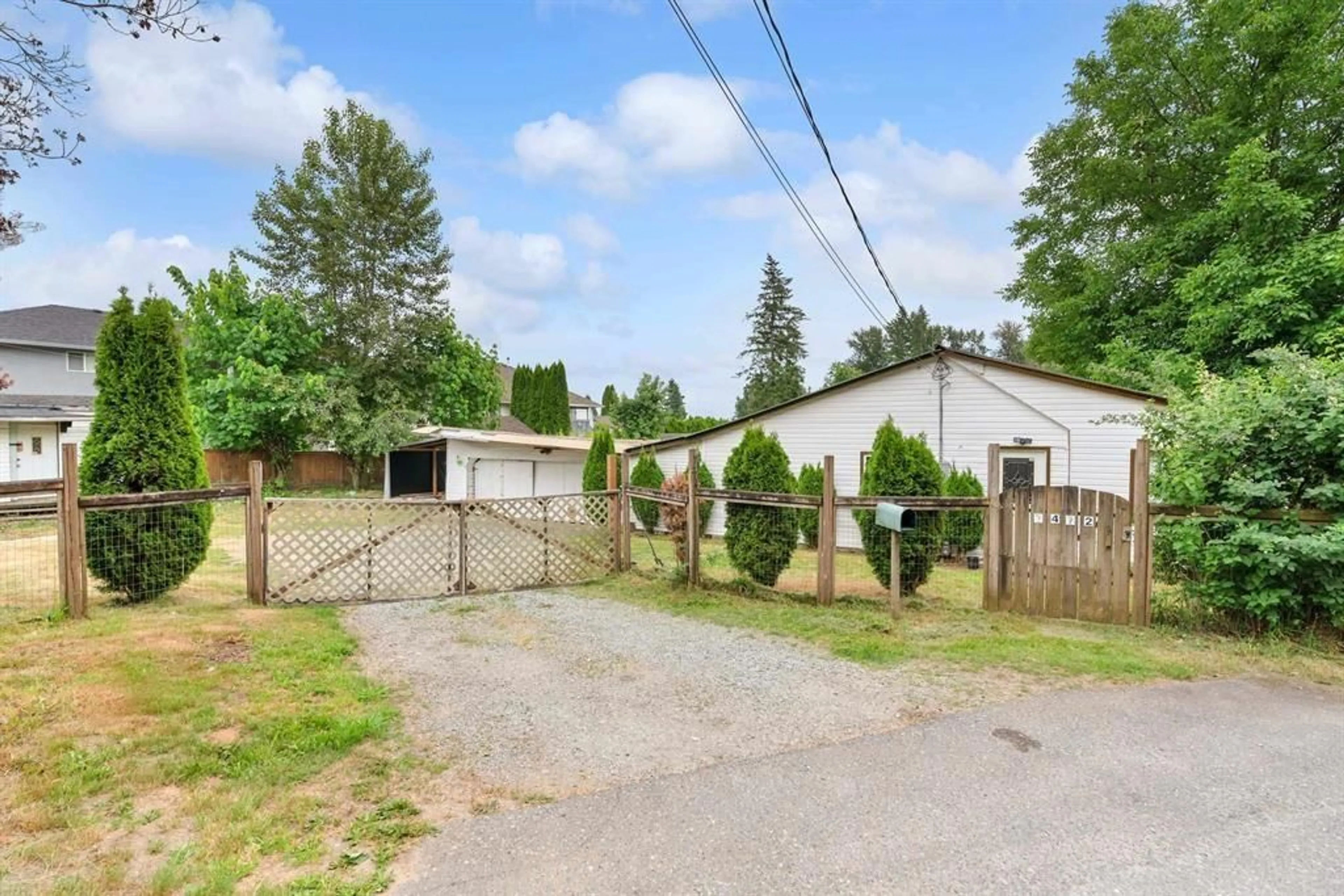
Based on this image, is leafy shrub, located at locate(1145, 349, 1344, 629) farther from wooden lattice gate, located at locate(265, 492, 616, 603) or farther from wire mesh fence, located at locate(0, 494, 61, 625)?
wire mesh fence, located at locate(0, 494, 61, 625)

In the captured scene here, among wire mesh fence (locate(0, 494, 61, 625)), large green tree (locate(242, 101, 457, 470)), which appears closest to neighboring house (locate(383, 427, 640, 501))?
large green tree (locate(242, 101, 457, 470))

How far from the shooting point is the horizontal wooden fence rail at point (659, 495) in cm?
802

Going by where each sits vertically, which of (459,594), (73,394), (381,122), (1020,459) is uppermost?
→ (381,122)

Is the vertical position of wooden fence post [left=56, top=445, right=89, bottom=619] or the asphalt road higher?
wooden fence post [left=56, top=445, right=89, bottom=619]

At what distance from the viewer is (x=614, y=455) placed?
358 inches

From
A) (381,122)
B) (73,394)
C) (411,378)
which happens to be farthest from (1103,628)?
(73,394)

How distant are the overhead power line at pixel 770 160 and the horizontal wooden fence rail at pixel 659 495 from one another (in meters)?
4.37

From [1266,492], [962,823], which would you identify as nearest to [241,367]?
[962,823]

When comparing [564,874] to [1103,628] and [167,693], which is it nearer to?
[167,693]

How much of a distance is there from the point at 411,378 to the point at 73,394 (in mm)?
11600

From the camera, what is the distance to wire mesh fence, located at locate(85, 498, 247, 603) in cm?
640

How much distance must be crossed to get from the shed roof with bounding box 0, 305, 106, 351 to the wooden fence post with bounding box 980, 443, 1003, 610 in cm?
2736

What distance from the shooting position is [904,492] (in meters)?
7.82

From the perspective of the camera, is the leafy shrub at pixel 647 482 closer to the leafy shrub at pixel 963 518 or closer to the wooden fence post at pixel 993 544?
the leafy shrub at pixel 963 518
